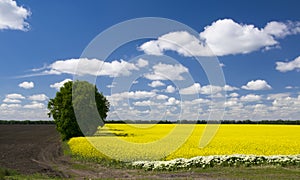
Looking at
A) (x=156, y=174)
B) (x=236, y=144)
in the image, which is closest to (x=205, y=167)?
(x=156, y=174)

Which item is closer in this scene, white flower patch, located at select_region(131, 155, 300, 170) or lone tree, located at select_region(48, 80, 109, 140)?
white flower patch, located at select_region(131, 155, 300, 170)

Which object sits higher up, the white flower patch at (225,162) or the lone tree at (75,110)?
the lone tree at (75,110)

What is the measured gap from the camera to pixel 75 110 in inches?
2000

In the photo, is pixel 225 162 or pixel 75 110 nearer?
pixel 225 162

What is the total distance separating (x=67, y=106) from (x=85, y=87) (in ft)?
12.7

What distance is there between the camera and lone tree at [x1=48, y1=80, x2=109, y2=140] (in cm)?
5012

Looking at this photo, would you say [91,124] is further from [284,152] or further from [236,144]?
[284,152]

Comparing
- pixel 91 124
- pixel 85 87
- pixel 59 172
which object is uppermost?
pixel 85 87

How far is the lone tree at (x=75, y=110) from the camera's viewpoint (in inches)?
1973

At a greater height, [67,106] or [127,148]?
[67,106]

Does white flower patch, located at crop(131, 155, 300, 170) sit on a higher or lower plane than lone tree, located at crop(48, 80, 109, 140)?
lower

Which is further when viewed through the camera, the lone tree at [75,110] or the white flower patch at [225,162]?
the lone tree at [75,110]

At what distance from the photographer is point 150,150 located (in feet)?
89.0

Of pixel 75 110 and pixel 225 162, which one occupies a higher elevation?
pixel 75 110
